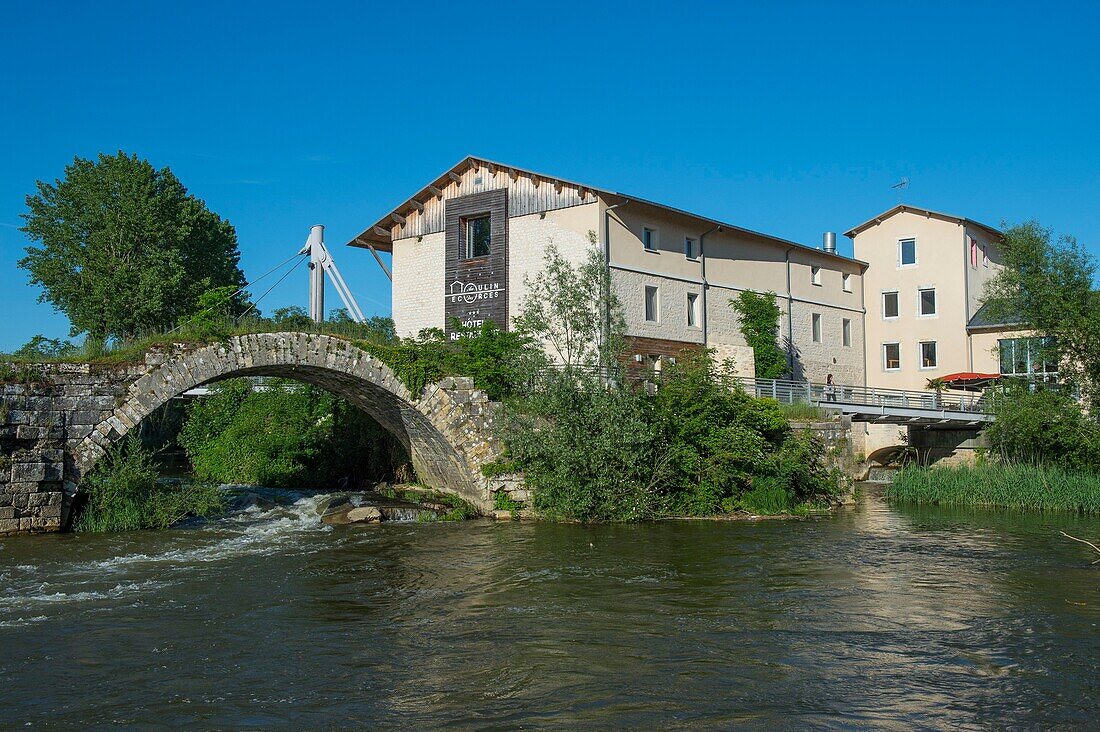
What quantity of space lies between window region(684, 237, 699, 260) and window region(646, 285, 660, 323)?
242 centimetres

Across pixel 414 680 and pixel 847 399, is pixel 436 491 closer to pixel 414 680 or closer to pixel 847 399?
pixel 414 680

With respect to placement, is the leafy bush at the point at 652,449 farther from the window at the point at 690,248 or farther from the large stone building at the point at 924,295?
the large stone building at the point at 924,295

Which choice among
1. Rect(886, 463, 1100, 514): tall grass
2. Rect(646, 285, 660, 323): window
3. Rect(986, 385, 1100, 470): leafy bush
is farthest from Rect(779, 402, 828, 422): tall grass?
Rect(646, 285, 660, 323): window

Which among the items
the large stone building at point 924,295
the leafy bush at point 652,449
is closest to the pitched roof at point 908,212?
the large stone building at point 924,295

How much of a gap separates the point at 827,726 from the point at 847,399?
28242mm

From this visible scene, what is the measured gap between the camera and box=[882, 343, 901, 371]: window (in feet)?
135

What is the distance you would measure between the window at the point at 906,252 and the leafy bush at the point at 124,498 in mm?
33648

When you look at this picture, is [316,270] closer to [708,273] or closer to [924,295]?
[708,273]

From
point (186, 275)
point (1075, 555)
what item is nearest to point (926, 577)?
point (1075, 555)

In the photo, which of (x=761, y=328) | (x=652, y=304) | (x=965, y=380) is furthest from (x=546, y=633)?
(x=965, y=380)

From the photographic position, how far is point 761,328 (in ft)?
111

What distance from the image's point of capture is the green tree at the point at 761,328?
33531 mm

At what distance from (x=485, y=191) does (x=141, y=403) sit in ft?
54.6

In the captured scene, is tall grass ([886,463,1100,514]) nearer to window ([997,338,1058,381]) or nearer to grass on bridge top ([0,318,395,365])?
window ([997,338,1058,381])
